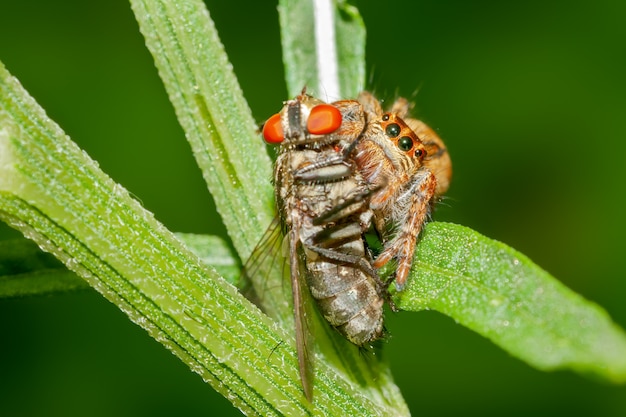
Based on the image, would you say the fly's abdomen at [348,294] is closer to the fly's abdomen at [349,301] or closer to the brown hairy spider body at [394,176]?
the fly's abdomen at [349,301]

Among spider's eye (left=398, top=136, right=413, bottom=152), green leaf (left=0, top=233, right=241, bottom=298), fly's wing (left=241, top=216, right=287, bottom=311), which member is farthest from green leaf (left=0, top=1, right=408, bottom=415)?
spider's eye (left=398, top=136, right=413, bottom=152)

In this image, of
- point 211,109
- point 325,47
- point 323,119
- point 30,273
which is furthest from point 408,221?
point 30,273

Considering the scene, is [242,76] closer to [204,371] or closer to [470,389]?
[470,389]

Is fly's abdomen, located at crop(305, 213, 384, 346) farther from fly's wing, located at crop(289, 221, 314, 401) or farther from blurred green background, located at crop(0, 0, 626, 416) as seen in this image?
blurred green background, located at crop(0, 0, 626, 416)

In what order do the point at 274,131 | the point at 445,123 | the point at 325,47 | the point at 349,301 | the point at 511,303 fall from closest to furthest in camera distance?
1. the point at 511,303
2. the point at 349,301
3. the point at 274,131
4. the point at 325,47
5. the point at 445,123

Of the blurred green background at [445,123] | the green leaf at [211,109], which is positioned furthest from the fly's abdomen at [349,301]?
the blurred green background at [445,123]

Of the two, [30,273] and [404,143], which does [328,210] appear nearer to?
[404,143]
